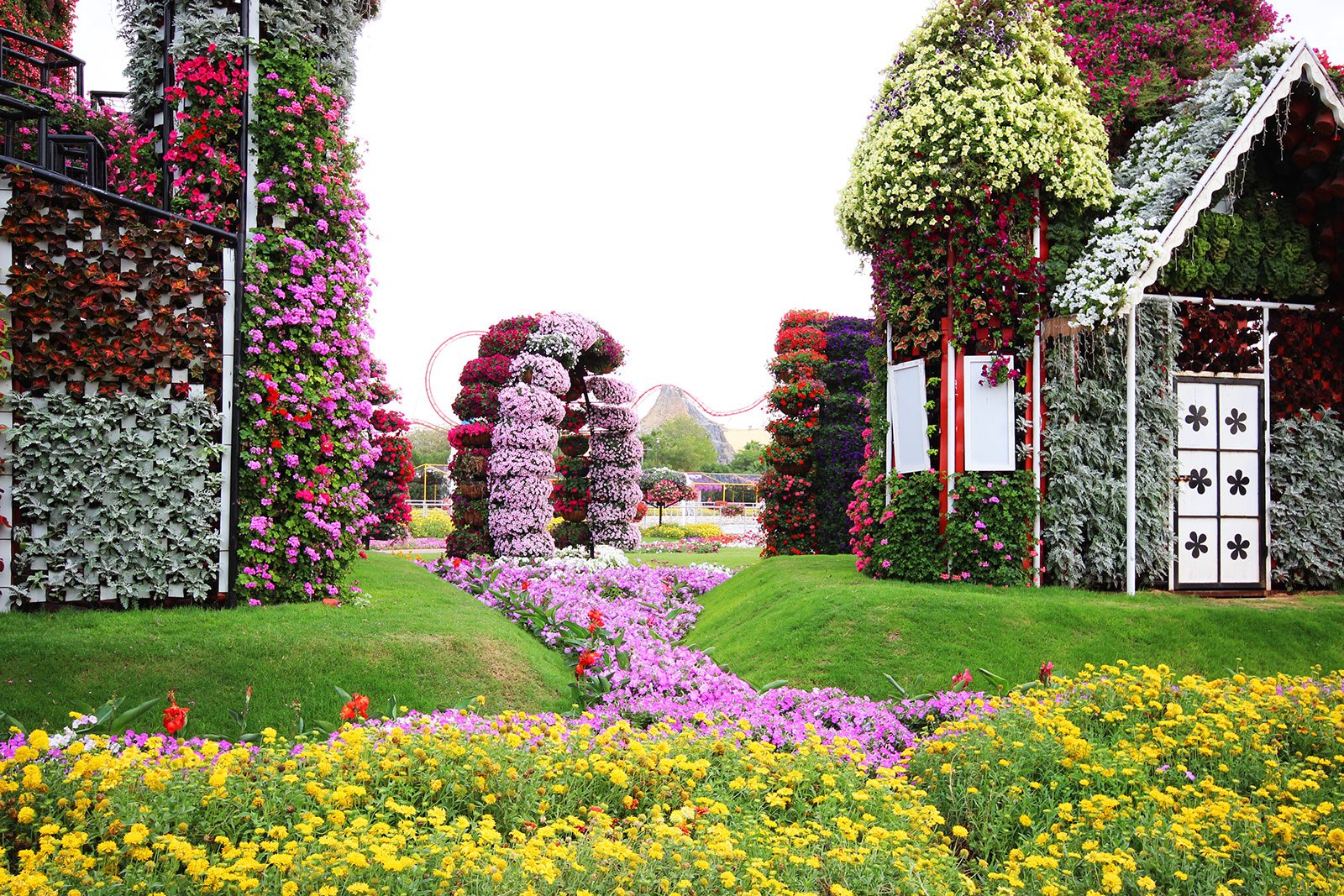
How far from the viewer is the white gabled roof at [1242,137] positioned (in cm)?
893

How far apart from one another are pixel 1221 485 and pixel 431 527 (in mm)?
24175

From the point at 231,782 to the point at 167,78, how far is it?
25.9ft

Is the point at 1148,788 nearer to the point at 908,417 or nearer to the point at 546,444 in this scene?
the point at 908,417

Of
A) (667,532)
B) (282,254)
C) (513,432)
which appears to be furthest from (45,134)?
(667,532)

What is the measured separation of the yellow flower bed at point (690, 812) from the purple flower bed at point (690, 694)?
28.5 inches

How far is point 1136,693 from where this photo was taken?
5504mm

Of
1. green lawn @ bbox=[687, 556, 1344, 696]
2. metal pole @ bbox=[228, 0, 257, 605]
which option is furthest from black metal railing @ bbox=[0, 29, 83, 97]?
green lawn @ bbox=[687, 556, 1344, 696]

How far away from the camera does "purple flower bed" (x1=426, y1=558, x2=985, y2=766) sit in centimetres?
602

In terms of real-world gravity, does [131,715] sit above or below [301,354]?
below

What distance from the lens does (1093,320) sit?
907cm

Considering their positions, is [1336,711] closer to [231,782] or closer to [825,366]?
[231,782]

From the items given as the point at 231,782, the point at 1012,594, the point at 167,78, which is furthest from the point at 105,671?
the point at 1012,594

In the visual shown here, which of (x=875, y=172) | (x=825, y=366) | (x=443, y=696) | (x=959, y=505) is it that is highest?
(x=875, y=172)

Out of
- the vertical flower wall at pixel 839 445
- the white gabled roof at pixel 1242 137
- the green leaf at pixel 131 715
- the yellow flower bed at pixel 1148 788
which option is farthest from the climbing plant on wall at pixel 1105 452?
the green leaf at pixel 131 715
